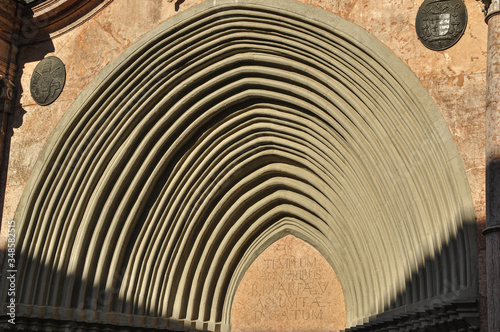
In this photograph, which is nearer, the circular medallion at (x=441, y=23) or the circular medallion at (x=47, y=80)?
the circular medallion at (x=441, y=23)

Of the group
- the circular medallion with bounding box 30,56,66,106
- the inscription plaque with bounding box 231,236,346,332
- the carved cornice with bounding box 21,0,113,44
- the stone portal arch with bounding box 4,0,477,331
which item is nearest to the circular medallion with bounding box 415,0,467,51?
the stone portal arch with bounding box 4,0,477,331

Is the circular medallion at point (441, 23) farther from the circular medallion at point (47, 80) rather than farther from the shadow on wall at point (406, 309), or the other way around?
the circular medallion at point (47, 80)

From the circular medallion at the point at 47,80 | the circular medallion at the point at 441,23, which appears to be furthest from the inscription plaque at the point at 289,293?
the circular medallion at the point at 47,80

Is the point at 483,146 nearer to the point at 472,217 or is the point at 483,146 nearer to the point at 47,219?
the point at 472,217

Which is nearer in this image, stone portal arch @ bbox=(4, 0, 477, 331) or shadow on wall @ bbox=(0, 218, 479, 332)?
shadow on wall @ bbox=(0, 218, 479, 332)

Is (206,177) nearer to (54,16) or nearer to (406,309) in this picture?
(54,16)

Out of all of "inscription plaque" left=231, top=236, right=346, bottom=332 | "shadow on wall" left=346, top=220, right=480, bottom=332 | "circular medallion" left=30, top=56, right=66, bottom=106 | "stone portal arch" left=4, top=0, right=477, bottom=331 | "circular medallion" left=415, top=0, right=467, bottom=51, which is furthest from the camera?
"circular medallion" left=30, top=56, right=66, bottom=106

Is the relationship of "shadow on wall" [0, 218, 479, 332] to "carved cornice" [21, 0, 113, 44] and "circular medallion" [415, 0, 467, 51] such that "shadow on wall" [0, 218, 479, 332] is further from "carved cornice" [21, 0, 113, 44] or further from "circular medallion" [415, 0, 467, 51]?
"carved cornice" [21, 0, 113, 44]

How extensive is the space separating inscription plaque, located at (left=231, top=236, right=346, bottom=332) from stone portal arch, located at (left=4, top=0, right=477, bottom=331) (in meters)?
0.19

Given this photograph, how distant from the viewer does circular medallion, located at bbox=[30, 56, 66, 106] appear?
11.4 m

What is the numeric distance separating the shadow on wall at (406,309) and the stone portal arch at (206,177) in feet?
0.10

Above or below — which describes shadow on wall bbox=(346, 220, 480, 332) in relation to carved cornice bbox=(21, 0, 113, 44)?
below

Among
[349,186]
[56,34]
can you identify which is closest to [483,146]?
[349,186]

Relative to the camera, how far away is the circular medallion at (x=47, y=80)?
11414mm
